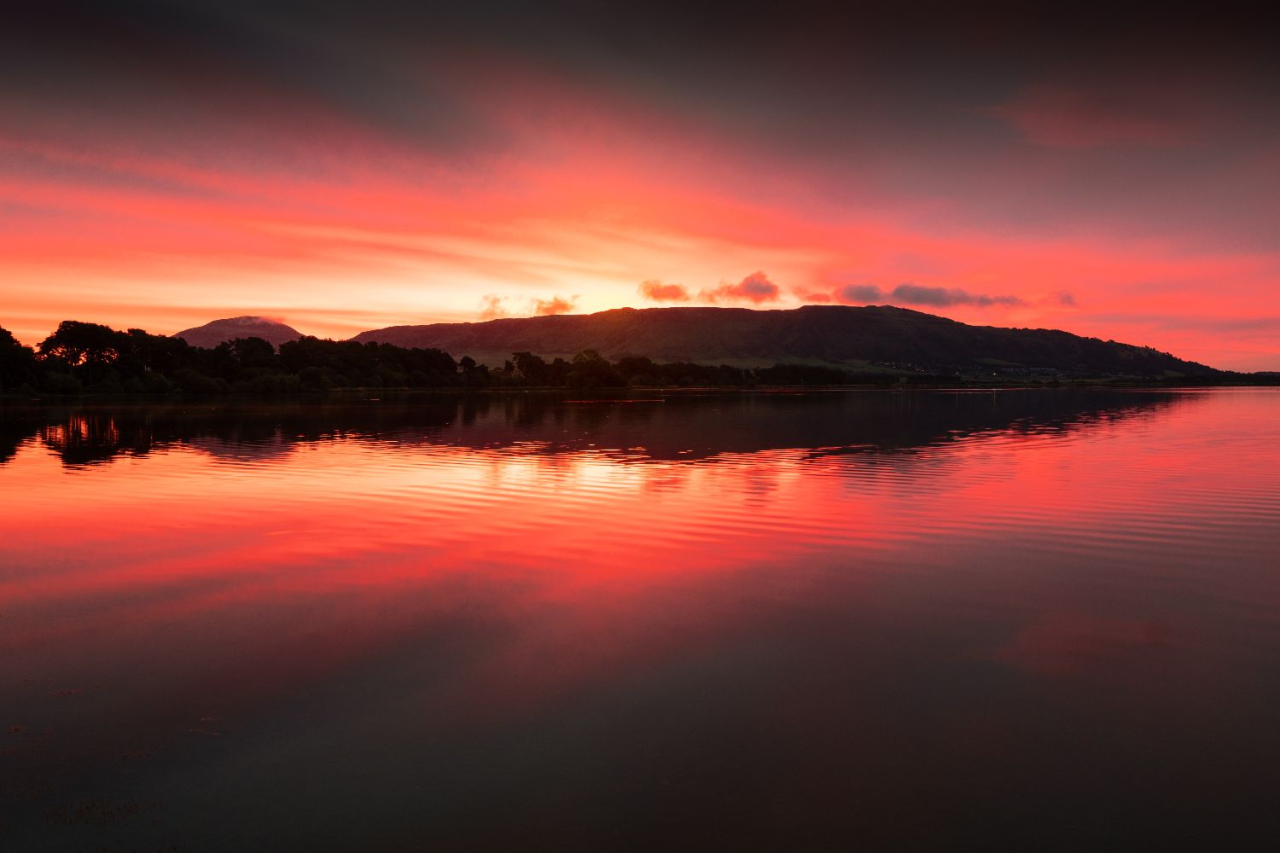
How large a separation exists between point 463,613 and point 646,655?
366 cm

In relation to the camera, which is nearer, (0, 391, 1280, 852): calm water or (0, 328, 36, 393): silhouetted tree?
(0, 391, 1280, 852): calm water

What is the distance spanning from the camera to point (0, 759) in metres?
8.27

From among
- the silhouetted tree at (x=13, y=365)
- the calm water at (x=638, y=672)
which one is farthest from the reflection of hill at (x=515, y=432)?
the silhouetted tree at (x=13, y=365)

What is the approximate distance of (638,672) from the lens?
1088 centimetres

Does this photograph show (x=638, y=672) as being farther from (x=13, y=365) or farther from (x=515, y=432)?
(x=13, y=365)

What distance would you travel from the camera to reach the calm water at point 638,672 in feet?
24.3

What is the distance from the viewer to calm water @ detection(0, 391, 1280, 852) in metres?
7.42

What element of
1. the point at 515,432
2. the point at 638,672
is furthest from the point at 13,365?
the point at 638,672

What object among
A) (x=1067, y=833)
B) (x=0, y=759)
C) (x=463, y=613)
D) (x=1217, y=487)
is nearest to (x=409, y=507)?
(x=463, y=613)

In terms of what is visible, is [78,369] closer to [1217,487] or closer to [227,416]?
[227,416]

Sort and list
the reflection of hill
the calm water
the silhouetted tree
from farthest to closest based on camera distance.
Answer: the silhouetted tree
the reflection of hill
the calm water

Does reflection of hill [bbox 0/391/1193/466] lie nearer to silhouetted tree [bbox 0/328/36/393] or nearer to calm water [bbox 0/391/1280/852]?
calm water [bbox 0/391/1280/852]

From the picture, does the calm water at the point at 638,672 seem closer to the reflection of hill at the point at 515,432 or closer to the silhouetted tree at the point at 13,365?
the reflection of hill at the point at 515,432

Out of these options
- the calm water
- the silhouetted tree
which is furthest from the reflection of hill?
the silhouetted tree
